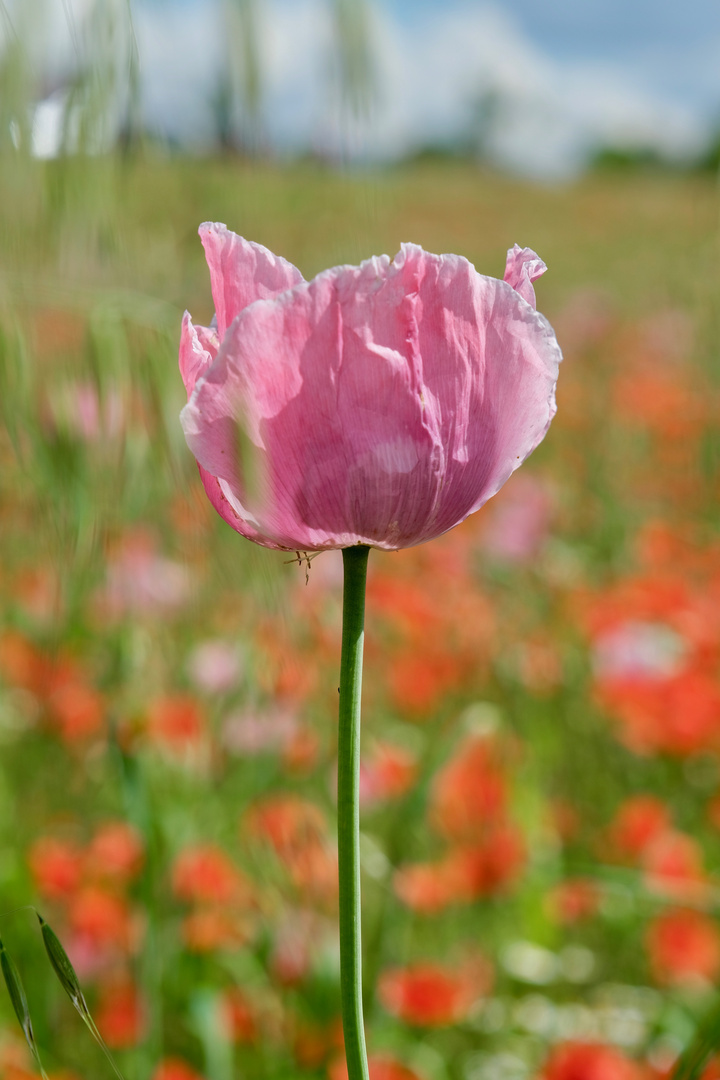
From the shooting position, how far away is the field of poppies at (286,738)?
21.2 inches

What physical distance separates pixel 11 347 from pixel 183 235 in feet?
0.76

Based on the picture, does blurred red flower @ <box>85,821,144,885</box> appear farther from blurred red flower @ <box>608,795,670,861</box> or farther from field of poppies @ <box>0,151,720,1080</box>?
blurred red flower @ <box>608,795,670,861</box>

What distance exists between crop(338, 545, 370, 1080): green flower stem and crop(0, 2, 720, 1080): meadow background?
18 centimetres

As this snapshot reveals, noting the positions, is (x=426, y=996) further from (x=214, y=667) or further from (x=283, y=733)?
(x=214, y=667)

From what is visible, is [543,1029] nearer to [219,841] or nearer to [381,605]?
[219,841]

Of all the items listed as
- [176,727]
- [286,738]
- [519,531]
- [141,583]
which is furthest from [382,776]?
[519,531]

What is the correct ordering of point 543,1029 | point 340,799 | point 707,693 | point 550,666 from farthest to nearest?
point 550,666 < point 707,693 < point 543,1029 < point 340,799

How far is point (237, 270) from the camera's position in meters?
0.30

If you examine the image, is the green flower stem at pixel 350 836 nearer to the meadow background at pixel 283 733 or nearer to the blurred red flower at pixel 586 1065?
the meadow background at pixel 283 733

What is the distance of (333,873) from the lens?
92 cm

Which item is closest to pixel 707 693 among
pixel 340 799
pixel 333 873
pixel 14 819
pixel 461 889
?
pixel 461 889

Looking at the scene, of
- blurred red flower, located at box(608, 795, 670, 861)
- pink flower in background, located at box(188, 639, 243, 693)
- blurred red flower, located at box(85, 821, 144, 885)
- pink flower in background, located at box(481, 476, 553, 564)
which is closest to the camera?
blurred red flower, located at box(85, 821, 144, 885)

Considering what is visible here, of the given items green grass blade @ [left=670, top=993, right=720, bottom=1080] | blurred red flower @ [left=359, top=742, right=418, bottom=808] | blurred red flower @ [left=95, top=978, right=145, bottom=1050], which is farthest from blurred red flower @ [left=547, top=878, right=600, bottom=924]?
green grass blade @ [left=670, top=993, right=720, bottom=1080]

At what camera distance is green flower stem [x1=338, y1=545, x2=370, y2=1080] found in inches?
9.9
